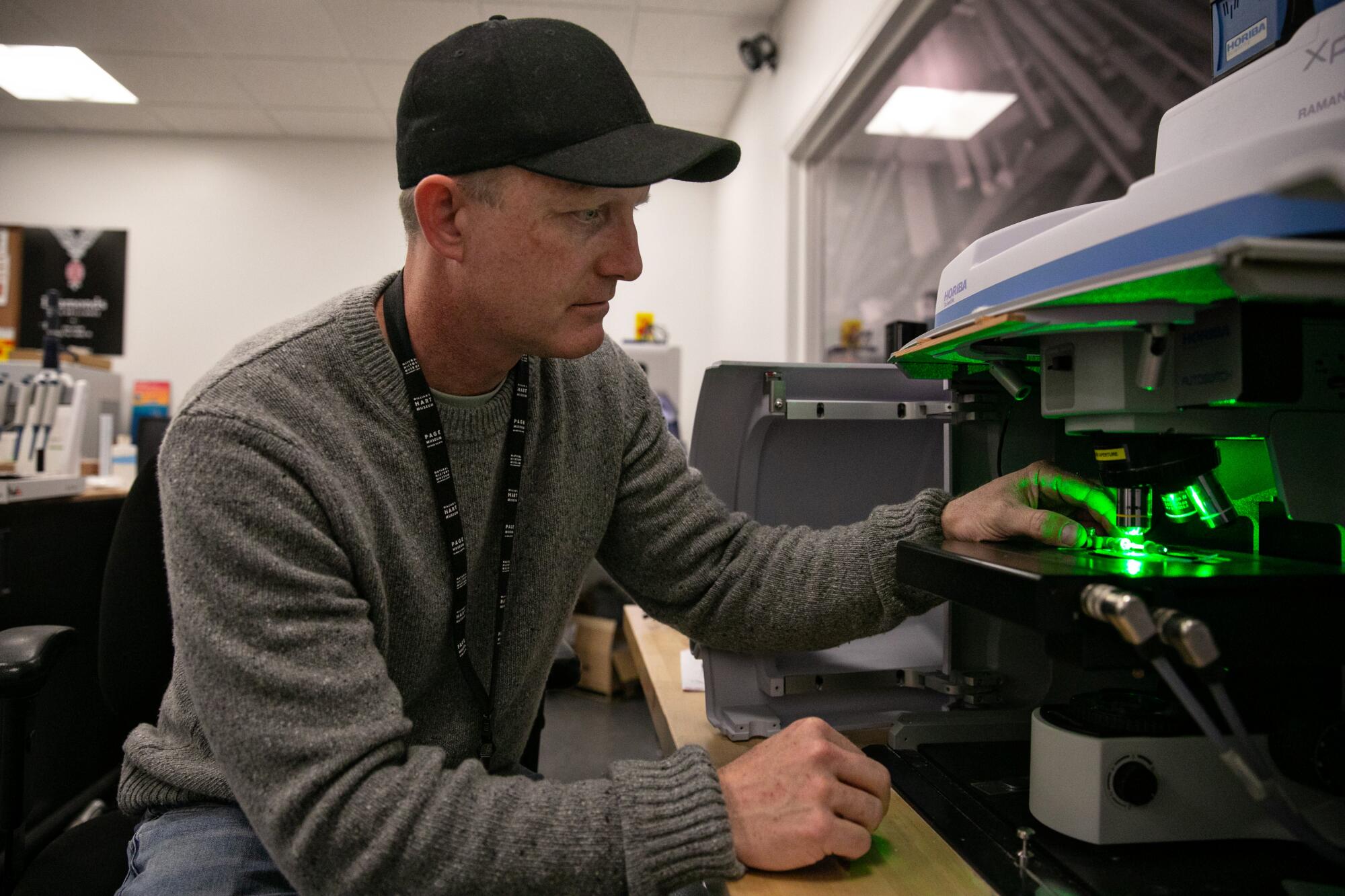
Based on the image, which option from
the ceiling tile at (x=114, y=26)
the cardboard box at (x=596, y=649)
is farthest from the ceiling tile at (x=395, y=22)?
the cardboard box at (x=596, y=649)

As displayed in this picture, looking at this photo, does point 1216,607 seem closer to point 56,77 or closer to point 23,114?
point 56,77

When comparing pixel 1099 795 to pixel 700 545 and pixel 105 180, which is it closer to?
pixel 700 545

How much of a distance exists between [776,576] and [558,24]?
0.66m

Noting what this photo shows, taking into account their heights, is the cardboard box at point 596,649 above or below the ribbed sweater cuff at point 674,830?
below

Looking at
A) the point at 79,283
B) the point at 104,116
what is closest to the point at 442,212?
the point at 104,116

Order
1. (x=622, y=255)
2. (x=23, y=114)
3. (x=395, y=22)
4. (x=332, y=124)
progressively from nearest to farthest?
(x=622, y=255) → (x=395, y=22) → (x=23, y=114) → (x=332, y=124)

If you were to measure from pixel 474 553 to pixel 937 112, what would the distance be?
3266 mm

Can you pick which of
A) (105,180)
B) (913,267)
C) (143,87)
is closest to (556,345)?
(913,267)

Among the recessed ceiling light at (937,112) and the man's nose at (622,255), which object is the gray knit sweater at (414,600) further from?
the recessed ceiling light at (937,112)

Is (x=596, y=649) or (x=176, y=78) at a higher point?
(x=176, y=78)

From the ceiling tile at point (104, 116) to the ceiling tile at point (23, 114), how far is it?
0.04 m

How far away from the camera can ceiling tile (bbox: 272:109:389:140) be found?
4.20 m

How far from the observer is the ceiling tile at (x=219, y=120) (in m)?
4.17

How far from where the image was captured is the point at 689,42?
3393 millimetres
